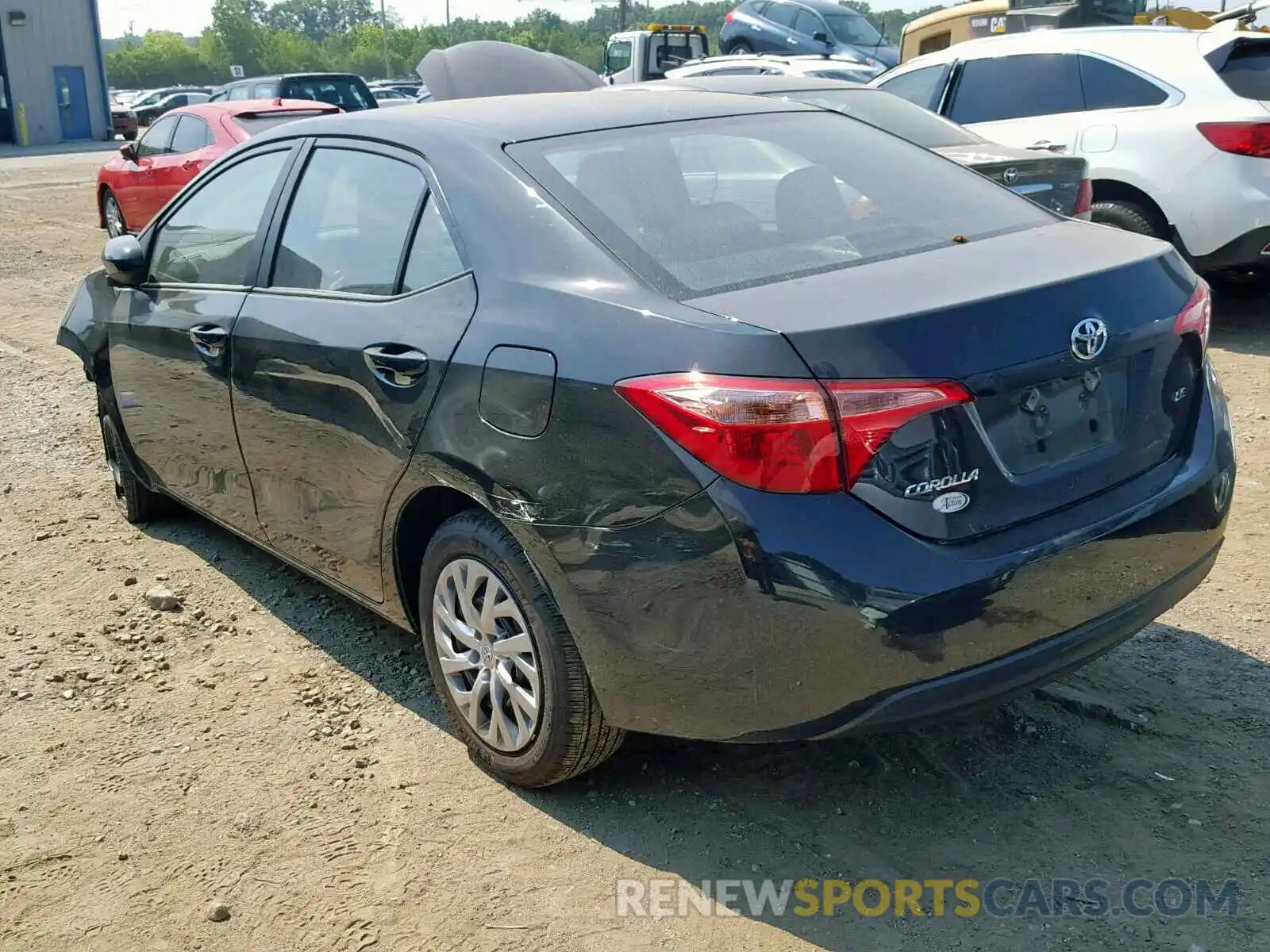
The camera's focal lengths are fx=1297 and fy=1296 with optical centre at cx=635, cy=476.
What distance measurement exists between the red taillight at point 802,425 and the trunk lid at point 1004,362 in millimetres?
31

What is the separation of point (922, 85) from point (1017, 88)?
782 millimetres

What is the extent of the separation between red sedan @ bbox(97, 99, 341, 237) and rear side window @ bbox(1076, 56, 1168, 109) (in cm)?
709

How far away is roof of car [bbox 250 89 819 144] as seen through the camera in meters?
3.40

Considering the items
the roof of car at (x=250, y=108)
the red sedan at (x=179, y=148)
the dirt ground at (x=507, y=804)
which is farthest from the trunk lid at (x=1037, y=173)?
the roof of car at (x=250, y=108)

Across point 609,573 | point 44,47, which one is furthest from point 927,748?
point 44,47

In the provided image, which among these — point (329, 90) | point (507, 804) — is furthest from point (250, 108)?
point (507, 804)

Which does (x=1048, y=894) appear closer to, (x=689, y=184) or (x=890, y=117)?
(x=689, y=184)

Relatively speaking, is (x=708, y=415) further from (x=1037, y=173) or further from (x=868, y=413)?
(x=1037, y=173)

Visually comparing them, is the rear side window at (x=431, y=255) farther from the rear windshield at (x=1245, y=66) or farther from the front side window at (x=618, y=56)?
the front side window at (x=618, y=56)

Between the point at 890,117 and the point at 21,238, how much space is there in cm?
1104

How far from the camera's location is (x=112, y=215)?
544 inches

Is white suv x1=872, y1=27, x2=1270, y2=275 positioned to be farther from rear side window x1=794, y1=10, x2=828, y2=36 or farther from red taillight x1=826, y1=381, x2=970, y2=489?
rear side window x1=794, y1=10, x2=828, y2=36

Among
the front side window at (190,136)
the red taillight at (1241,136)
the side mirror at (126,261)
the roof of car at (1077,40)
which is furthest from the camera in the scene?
the front side window at (190,136)

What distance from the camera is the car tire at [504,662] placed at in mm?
2951
